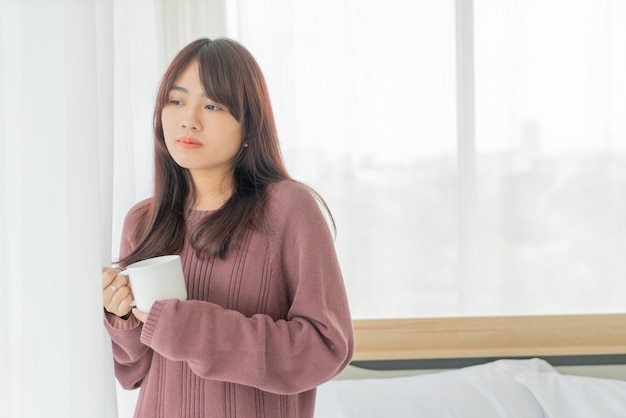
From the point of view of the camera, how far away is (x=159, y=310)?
0.89m

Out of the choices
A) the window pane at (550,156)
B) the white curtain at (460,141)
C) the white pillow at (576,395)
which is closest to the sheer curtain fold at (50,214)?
the white pillow at (576,395)

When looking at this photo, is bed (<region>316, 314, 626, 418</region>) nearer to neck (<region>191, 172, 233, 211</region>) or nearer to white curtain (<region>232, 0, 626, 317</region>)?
white curtain (<region>232, 0, 626, 317</region>)

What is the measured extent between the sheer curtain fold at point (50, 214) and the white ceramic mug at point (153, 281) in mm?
206

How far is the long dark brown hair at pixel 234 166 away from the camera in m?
1.04

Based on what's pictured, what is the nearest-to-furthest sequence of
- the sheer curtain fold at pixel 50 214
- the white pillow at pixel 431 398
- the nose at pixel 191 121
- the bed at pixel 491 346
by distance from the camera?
the sheer curtain fold at pixel 50 214, the nose at pixel 191 121, the white pillow at pixel 431 398, the bed at pixel 491 346

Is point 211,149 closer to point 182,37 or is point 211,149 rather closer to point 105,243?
point 105,243

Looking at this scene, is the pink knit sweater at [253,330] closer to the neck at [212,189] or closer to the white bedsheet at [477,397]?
the neck at [212,189]

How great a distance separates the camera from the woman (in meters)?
0.95

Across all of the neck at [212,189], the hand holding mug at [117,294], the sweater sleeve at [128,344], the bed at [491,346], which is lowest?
the bed at [491,346]

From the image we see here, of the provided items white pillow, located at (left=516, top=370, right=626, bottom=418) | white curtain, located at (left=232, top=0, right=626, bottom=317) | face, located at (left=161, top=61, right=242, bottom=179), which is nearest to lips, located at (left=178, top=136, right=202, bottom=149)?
face, located at (left=161, top=61, right=242, bottom=179)

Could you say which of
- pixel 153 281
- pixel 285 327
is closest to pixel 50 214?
pixel 153 281

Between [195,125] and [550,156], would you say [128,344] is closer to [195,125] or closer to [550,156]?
[195,125]

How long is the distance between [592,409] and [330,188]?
2.81 feet

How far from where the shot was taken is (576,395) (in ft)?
5.42
